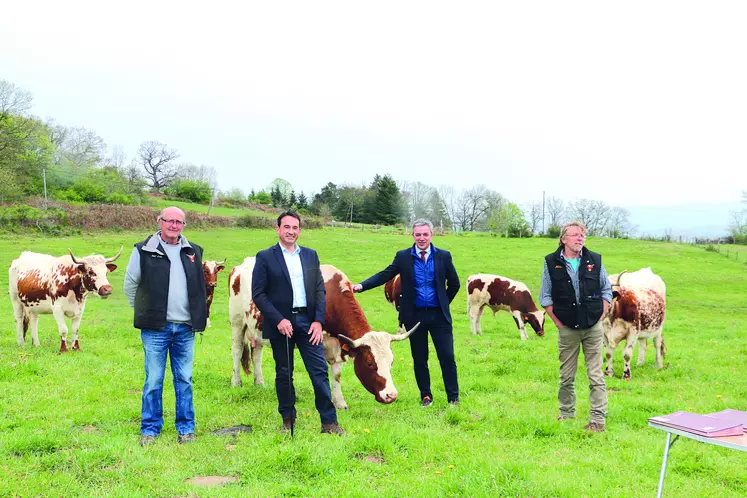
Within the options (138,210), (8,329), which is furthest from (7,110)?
(8,329)

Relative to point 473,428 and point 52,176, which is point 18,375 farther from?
point 52,176

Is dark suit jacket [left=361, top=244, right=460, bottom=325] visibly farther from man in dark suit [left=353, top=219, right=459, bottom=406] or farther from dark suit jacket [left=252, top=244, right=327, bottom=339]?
dark suit jacket [left=252, top=244, right=327, bottom=339]

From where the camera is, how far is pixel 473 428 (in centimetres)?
684

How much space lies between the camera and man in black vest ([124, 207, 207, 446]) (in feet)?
19.6

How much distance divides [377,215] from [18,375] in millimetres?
64433

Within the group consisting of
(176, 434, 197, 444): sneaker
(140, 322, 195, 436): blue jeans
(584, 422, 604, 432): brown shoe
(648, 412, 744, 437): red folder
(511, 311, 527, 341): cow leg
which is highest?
(648, 412, 744, 437): red folder

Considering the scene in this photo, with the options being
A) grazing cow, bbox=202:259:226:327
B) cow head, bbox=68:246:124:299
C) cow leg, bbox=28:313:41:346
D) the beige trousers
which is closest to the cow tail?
cow head, bbox=68:246:124:299

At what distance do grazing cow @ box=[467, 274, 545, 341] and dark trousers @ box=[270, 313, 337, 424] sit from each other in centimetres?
1014

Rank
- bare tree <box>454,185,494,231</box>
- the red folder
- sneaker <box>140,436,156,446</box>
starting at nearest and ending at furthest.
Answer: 1. the red folder
2. sneaker <box>140,436,156,446</box>
3. bare tree <box>454,185,494,231</box>

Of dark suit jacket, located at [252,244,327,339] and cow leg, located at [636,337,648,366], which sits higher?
dark suit jacket, located at [252,244,327,339]

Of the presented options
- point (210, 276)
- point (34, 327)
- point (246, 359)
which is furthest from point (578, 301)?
point (34, 327)

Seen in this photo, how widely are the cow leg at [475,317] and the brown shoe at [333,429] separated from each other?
10.1 meters

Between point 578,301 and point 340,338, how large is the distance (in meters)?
3.13

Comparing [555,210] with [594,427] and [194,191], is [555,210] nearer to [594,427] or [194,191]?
[194,191]
